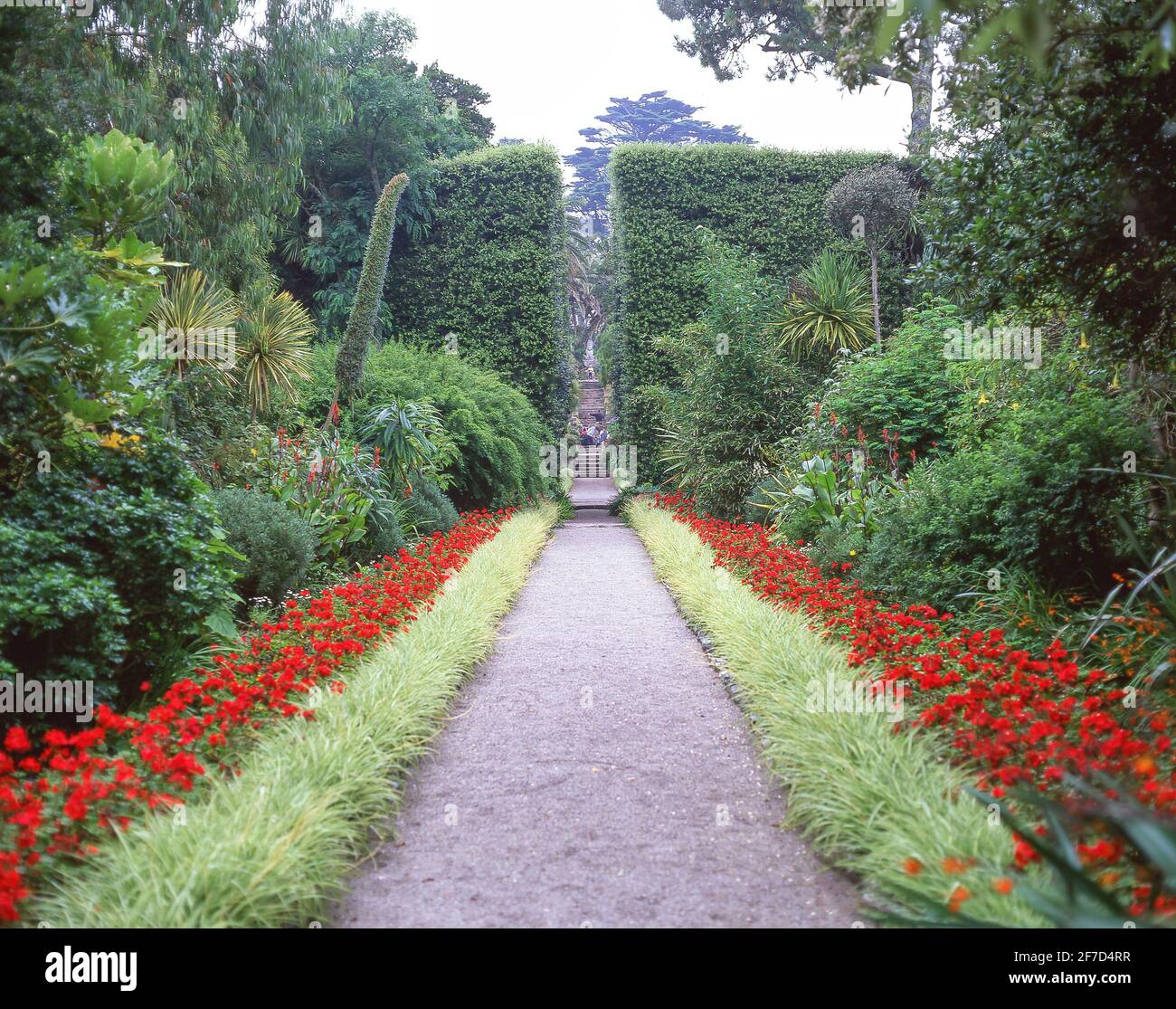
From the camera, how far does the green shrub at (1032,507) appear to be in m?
4.69

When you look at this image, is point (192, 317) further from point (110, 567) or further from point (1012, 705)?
point (1012, 705)

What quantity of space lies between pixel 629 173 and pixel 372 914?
46.5 feet

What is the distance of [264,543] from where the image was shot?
5703 millimetres

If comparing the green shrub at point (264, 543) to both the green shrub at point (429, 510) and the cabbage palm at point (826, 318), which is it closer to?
the green shrub at point (429, 510)

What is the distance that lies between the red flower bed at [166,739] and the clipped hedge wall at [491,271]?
973 cm

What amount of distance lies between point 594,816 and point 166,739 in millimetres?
1578

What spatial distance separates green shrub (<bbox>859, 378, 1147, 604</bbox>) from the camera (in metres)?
4.69

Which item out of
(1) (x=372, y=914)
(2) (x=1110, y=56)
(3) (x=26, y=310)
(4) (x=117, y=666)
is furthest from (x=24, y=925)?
(2) (x=1110, y=56)

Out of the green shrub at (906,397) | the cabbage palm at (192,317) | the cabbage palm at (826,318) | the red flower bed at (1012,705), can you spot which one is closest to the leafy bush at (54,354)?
the cabbage palm at (192,317)

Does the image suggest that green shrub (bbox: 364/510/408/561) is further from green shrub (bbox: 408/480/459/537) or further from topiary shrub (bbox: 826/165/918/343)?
topiary shrub (bbox: 826/165/918/343)

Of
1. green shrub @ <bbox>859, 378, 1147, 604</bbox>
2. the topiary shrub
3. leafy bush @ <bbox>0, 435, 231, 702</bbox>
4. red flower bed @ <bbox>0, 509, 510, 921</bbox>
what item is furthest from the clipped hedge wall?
leafy bush @ <bbox>0, 435, 231, 702</bbox>

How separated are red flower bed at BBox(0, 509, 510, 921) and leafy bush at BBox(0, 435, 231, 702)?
26 cm

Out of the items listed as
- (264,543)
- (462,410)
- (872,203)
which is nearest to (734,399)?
(462,410)

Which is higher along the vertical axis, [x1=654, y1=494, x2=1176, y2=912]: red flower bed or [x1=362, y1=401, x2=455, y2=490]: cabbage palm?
[x1=362, y1=401, x2=455, y2=490]: cabbage palm
